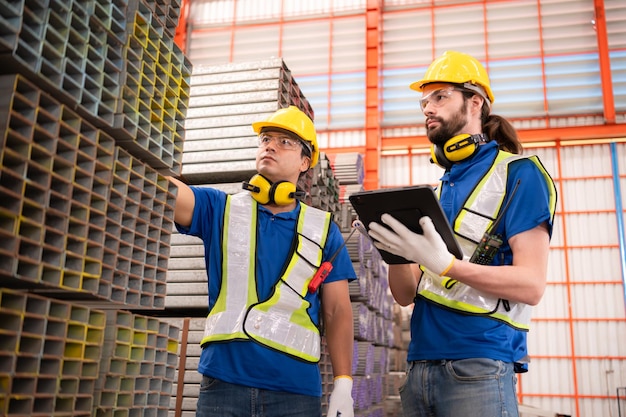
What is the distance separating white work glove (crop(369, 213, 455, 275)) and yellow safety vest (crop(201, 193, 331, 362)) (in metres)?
0.71

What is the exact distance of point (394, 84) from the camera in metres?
16.3

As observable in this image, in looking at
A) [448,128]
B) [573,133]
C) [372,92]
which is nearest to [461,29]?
[372,92]

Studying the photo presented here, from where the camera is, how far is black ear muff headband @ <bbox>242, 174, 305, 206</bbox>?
3217 millimetres

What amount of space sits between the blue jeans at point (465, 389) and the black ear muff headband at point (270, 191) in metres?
1.26

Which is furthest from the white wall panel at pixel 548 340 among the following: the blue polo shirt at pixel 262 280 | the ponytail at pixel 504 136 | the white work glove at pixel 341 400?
the ponytail at pixel 504 136

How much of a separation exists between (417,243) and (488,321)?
413 millimetres

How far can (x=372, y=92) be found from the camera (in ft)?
52.2

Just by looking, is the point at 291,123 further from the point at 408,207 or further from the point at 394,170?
the point at 394,170

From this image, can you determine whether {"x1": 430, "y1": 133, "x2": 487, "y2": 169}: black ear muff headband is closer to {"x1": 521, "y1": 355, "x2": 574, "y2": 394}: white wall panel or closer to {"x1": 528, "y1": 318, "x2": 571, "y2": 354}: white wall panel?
{"x1": 528, "y1": 318, "x2": 571, "y2": 354}: white wall panel

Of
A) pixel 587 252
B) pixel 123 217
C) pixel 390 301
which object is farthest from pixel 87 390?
pixel 587 252

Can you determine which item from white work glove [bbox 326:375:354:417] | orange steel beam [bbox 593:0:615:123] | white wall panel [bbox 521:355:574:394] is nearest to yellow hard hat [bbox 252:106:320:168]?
white work glove [bbox 326:375:354:417]

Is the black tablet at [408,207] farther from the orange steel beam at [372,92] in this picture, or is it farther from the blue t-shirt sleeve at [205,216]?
the orange steel beam at [372,92]

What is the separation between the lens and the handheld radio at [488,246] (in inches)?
92.3

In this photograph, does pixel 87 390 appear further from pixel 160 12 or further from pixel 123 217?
pixel 160 12
